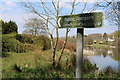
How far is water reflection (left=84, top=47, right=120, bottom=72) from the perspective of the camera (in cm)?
480

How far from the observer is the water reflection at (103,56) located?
4801 millimetres

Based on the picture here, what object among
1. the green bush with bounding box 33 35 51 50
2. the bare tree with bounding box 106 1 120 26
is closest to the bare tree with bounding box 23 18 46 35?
the green bush with bounding box 33 35 51 50

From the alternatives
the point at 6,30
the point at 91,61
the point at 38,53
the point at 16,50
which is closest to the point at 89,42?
the point at 91,61

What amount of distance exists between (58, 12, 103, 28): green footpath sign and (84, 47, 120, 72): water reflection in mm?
2891

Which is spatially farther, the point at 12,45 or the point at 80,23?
the point at 12,45

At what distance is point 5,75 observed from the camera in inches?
148

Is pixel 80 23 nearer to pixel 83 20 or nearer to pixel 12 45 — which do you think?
pixel 83 20

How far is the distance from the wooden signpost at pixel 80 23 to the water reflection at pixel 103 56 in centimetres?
266

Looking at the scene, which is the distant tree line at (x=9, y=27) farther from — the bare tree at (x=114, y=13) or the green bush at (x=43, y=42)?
the bare tree at (x=114, y=13)

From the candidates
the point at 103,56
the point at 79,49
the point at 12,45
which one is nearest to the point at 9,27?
the point at 12,45

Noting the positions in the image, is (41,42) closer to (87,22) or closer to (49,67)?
(49,67)

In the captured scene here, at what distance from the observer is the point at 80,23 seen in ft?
7.27

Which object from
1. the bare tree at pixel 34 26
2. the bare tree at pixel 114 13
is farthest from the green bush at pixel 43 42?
the bare tree at pixel 114 13

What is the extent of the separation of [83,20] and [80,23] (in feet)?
0.21
